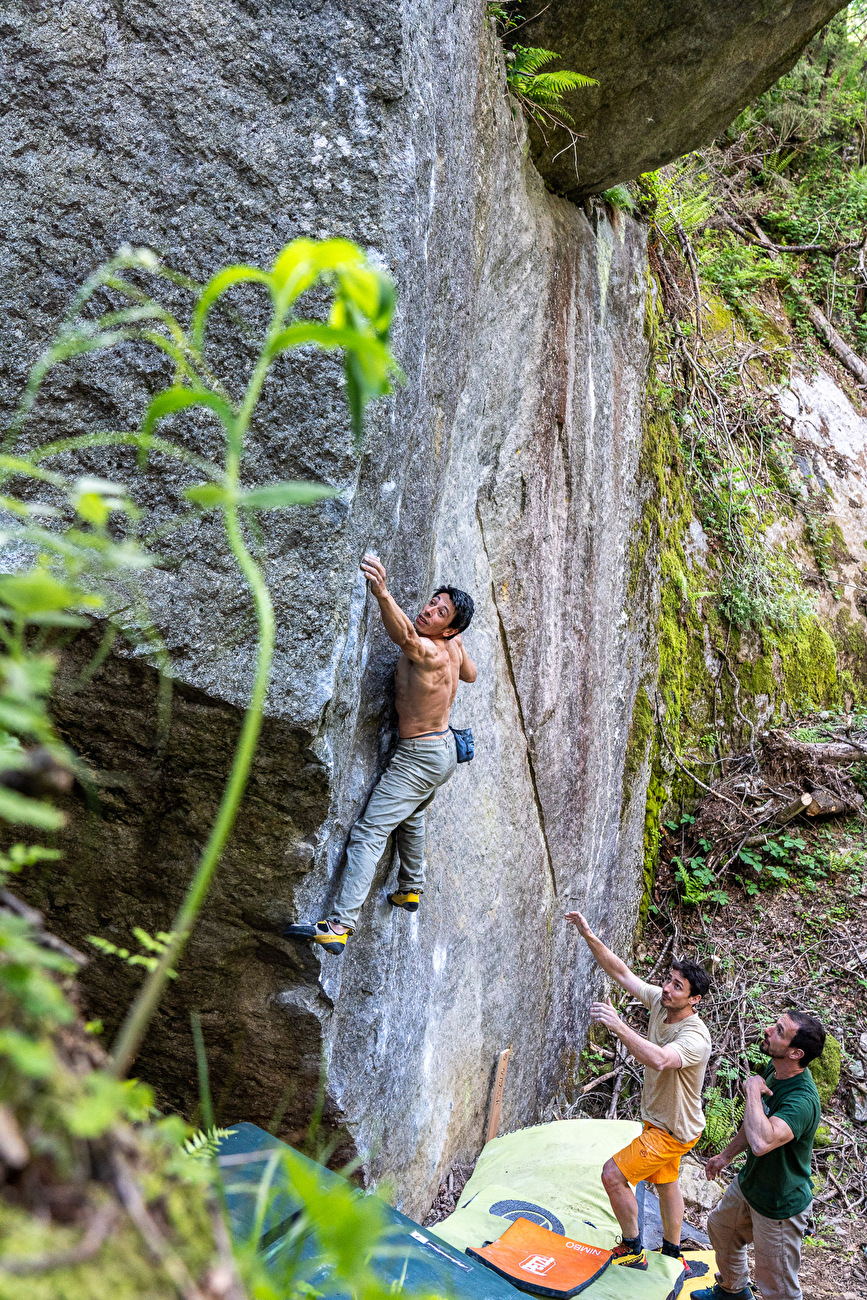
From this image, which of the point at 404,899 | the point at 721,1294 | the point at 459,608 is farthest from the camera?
the point at 721,1294

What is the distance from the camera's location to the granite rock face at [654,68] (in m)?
5.22

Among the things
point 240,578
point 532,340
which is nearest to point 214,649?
point 240,578

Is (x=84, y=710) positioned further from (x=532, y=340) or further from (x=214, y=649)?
(x=532, y=340)

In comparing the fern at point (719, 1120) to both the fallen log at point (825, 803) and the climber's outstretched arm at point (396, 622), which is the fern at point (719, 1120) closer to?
the fallen log at point (825, 803)

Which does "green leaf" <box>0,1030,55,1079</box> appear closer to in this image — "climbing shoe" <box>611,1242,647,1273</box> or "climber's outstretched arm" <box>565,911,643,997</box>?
"climber's outstretched arm" <box>565,911,643,997</box>

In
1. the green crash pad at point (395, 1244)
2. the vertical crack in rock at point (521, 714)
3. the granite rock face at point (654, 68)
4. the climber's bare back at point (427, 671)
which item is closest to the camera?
the green crash pad at point (395, 1244)

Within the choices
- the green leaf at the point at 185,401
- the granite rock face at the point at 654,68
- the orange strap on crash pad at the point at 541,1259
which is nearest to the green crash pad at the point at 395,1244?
the green leaf at the point at 185,401

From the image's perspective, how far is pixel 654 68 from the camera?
5.55 m

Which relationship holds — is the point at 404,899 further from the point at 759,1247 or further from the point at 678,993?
the point at 759,1247

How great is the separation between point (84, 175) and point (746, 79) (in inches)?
200

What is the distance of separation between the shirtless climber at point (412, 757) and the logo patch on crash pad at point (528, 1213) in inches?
80.7

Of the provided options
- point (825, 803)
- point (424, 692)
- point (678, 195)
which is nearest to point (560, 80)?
point (424, 692)

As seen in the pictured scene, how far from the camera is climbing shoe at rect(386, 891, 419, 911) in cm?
405

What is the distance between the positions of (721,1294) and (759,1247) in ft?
1.11
